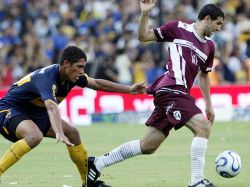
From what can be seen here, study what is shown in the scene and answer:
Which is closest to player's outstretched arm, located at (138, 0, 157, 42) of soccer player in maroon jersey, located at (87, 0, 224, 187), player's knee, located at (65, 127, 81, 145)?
soccer player in maroon jersey, located at (87, 0, 224, 187)

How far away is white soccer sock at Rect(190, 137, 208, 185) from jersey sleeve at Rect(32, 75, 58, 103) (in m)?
1.78

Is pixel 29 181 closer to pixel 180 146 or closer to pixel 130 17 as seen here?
pixel 180 146

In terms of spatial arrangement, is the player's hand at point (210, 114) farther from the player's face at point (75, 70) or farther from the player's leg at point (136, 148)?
the player's face at point (75, 70)

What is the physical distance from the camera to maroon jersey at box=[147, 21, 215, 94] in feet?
34.9

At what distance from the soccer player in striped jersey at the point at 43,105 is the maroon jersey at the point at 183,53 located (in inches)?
16.9

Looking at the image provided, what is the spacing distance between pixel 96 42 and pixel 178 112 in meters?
15.2

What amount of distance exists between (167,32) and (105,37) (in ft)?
48.4

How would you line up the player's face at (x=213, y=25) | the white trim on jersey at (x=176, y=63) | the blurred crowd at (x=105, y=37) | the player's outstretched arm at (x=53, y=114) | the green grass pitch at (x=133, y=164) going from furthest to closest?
the blurred crowd at (x=105, y=37) → the green grass pitch at (x=133, y=164) → the player's face at (x=213, y=25) → the white trim on jersey at (x=176, y=63) → the player's outstretched arm at (x=53, y=114)

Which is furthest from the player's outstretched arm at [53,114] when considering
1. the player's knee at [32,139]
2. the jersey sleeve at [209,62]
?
the jersey sleeve at [209,62]

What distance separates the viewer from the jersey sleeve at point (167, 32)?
10.8m

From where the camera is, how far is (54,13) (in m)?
26.4

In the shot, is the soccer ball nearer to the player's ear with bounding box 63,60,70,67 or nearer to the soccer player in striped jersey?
the soccer player in striped jersey

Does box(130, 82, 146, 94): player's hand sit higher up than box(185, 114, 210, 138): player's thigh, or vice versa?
box(130, 82, 146, 94): player's hand

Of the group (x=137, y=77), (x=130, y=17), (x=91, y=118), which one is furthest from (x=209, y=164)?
(x=130, y=17)
